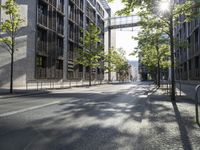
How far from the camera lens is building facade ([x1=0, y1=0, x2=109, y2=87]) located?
97.3 ft

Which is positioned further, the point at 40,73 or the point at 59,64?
the point at 59,64

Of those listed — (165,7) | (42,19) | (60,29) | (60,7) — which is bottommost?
(165,7)

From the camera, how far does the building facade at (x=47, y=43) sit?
2966 cm

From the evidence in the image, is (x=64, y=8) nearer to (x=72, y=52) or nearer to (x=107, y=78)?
(x=72, y=52)

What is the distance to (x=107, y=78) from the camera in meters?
77.4

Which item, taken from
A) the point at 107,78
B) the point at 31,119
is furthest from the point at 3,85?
the point at 107,78

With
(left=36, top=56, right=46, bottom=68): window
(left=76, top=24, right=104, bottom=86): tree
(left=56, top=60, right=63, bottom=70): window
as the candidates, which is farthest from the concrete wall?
(left=76, top=24, right=104, bottom=86): tree

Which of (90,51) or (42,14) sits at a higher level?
(42,14)

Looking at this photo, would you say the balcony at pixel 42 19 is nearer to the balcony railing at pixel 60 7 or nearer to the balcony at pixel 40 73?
the balcony railing at pixel 60 7

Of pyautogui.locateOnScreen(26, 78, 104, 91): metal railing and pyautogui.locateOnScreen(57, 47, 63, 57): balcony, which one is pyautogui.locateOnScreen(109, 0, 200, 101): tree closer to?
pyautogui.locateOnScreen(26, 78, 104, 91): metal railing

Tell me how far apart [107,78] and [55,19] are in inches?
1637

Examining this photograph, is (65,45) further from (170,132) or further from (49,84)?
(170,132)

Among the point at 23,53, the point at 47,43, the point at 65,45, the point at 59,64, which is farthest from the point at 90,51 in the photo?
the point at 23,53

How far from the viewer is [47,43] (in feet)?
115
